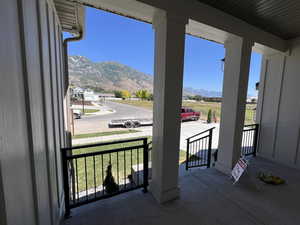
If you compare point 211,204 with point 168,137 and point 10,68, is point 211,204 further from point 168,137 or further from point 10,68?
point 10,68

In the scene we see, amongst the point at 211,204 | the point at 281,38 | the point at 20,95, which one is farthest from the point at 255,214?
the point at 281,38

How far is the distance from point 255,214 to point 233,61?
2323mm

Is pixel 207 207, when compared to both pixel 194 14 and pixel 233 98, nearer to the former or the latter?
pixel 233 98

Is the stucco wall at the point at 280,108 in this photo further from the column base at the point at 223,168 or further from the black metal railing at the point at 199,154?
the column base at the point at 223,168

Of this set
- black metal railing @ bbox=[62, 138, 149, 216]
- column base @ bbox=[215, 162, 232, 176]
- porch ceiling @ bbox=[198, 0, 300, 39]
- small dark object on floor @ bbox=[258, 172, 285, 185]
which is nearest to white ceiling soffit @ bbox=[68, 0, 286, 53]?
porch ceiling @ bbox=[198, 0, 300, 39]

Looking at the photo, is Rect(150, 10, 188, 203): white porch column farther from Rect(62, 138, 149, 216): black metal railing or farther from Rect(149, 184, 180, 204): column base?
Rect(62, 138, 149, 216): black metal railing

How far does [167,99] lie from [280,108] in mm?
3074

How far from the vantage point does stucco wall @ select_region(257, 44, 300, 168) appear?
9.73 feet

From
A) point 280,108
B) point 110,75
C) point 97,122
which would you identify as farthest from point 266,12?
point 110,75

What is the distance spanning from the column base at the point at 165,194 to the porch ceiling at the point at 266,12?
105 inches

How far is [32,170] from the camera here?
0.88 meters

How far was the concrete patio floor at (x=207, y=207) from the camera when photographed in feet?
5.51

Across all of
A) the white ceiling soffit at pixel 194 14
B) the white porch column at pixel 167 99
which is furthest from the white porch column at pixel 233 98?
the white porch column at pixel 167 99

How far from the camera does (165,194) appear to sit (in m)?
1.96
